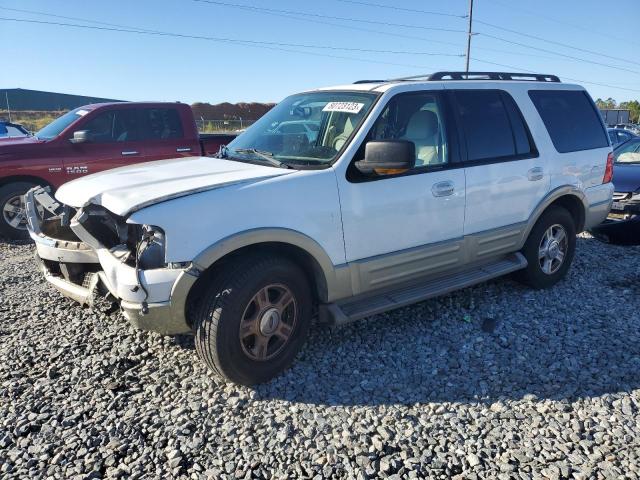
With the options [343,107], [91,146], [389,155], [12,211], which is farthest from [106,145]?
[389,155]

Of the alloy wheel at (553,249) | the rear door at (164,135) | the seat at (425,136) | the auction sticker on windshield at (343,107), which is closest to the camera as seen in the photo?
the auction sticker on windshield at (343,107)

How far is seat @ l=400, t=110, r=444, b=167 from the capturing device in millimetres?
3949

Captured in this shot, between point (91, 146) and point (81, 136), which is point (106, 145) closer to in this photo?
point (91, 146)

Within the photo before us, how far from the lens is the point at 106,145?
24.8 feet

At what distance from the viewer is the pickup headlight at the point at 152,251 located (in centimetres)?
290

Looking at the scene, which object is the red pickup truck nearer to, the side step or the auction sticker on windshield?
the auction sticker on windshield

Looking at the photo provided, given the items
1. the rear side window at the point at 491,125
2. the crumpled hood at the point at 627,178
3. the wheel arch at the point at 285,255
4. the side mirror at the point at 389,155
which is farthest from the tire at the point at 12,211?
the crumpled hood at the point at 627,178

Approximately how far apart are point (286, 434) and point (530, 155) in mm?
3339

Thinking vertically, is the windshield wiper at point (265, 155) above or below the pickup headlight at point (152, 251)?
above

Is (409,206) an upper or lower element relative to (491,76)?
lower

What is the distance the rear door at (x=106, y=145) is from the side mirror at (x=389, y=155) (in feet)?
17.7

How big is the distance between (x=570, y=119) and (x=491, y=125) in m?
1.26

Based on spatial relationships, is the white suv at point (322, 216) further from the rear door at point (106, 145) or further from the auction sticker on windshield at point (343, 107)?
the rear door at point (106, 145)

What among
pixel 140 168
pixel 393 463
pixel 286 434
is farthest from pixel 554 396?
pixel 140 168
